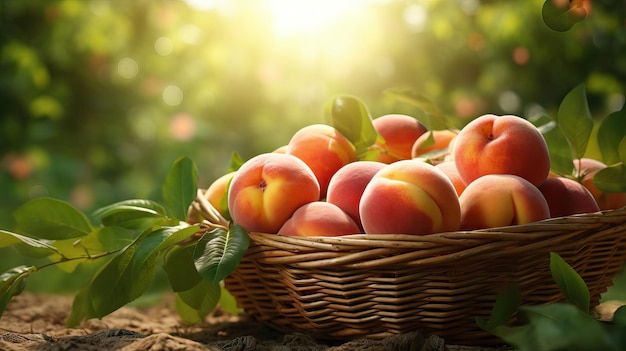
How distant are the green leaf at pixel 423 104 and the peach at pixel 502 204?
314 mm

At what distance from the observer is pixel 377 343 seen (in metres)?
0.74

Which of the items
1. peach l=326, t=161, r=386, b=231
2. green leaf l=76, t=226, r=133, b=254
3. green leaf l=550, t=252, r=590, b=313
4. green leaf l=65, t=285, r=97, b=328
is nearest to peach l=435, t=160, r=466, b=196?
peach l=326, t=161, r=386, b=231

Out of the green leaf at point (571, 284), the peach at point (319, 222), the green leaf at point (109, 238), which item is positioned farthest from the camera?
the green leaf at point (109, 238)

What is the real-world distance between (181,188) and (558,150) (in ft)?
1.89

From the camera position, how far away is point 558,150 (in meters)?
0.97

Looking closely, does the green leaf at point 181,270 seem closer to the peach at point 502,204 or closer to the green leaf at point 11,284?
the green leaf at point 11,284

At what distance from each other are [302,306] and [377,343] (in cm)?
12

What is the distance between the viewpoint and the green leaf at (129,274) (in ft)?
2.69

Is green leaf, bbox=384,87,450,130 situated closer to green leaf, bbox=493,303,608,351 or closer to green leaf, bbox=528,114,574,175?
green leaf, bbox=528,114,574,175

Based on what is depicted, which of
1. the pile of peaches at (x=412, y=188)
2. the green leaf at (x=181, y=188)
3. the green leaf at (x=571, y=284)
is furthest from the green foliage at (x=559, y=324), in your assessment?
the green leaf at (x=181, y=188)

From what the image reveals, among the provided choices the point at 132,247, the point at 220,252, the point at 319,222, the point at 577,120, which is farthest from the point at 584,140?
the point at 132,247

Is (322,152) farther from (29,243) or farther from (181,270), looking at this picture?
(29,243)

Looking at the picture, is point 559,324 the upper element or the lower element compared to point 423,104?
lower

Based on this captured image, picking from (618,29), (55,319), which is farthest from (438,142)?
(618,29)
